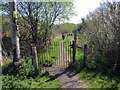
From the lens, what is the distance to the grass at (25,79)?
11.3 ft

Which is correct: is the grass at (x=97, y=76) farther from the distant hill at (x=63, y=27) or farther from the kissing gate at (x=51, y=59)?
the distant hill at (x=63, y=27)

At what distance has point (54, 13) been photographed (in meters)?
10.9

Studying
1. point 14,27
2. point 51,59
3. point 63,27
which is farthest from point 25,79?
point 63,27

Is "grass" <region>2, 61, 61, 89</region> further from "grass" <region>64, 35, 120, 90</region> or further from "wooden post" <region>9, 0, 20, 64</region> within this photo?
"grass" <region>64, 35, 120, 90</region>

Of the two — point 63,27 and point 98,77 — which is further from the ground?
point 63,27

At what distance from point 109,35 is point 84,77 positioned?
6.70 feet

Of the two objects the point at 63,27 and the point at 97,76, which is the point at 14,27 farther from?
the point at 63,27

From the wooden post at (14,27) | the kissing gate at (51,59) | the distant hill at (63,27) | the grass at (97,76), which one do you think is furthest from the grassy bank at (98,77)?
the distant hill at (63,27)

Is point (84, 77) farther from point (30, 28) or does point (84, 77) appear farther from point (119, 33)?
point (30, 28)

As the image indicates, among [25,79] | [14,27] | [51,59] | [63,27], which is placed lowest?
[25,79]

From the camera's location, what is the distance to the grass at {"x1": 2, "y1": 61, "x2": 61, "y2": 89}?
135 inches

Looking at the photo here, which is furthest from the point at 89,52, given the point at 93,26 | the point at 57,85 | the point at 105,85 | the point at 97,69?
the point at 57,85

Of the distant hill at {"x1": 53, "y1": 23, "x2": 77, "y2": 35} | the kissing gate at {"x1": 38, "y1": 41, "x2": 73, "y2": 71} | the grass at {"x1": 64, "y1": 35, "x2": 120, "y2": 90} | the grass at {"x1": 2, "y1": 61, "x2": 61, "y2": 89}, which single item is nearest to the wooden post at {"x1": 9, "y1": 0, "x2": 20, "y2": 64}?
the grass at {"x1": 2, "y1": 61, "x2": 61, "y2": 89}

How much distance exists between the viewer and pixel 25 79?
12.6ft
